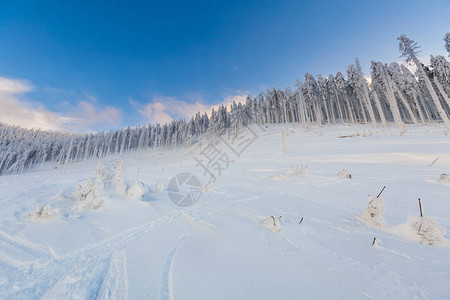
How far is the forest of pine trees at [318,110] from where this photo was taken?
30406 millimetres

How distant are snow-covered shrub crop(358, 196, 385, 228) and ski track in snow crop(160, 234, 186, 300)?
5.27m

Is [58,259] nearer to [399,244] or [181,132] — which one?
[399,244]

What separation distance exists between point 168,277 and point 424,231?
551 cm

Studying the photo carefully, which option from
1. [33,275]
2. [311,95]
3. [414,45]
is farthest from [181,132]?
[33,275]

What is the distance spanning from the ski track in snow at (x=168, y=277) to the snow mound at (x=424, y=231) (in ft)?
17.2

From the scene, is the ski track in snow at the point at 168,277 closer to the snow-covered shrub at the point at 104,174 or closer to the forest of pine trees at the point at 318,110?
the snow-covered shrub at the point at 104,174

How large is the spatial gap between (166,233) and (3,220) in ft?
18.9

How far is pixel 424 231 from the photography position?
143 inches

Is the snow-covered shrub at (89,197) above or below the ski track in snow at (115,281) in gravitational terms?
above

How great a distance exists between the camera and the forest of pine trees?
30.4 metres

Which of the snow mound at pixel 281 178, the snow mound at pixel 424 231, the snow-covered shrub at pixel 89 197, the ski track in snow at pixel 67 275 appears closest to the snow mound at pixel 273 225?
the snow mound at pixel 424 231

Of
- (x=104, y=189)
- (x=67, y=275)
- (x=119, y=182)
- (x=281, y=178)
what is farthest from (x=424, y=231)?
(x=104, y=189)

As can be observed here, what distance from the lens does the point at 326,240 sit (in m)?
3.99

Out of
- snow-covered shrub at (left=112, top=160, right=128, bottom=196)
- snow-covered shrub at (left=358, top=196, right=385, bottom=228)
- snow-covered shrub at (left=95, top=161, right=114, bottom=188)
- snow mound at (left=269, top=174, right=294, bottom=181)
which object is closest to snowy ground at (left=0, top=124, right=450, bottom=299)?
snow-covered shrub at (left=358, top=196, right=385, bottom=228)
